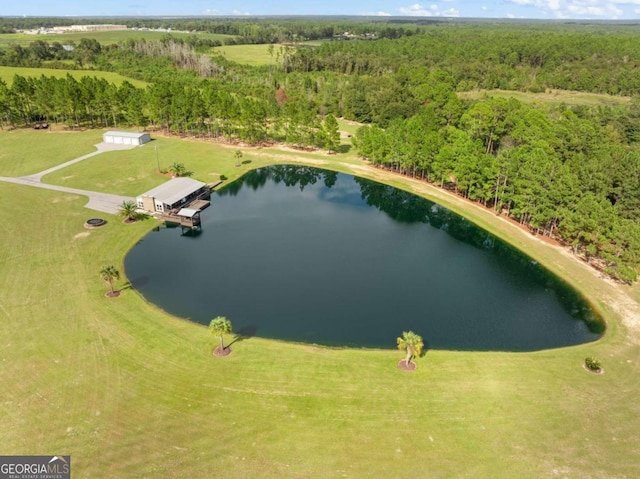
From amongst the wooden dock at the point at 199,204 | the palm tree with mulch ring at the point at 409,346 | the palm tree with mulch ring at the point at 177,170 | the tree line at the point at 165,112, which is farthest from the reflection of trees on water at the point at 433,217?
the palm tree with mulch ring at the point at 409,346

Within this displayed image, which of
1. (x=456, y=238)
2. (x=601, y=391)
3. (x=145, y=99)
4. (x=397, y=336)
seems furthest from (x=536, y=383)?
(x=145, y=99)

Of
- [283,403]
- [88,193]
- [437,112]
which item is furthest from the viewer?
[437,112]

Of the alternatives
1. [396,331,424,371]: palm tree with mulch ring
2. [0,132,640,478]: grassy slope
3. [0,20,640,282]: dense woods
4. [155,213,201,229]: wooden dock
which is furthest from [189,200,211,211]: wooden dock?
[396,331,424,371]: palm tree with mulch ring

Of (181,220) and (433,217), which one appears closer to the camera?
(181,220)

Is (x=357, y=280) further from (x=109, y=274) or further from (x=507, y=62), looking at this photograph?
(x=507, y=62)

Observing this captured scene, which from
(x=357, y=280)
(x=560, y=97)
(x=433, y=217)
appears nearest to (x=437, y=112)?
(x=433, y=217)

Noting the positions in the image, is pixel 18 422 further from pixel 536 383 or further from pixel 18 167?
pixel 18 167
